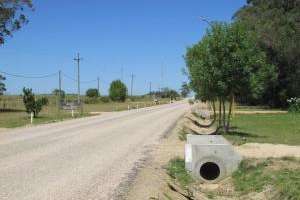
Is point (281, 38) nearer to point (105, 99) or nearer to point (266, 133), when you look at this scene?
point (266, 133)

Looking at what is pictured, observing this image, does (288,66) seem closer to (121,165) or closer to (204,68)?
(204,68)

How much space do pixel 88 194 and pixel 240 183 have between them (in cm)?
448

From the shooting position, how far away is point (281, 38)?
202 feet

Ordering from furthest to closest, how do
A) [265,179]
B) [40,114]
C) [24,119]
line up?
[40,114]
[24,119]
[265,179]

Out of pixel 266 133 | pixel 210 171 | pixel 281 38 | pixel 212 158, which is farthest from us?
pixel 281 38

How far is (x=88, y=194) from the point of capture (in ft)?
35.3

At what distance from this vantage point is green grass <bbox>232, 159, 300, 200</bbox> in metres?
11.5

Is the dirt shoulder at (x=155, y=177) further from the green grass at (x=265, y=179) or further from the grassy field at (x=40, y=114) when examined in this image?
the grassy field at (x=40, y=114)

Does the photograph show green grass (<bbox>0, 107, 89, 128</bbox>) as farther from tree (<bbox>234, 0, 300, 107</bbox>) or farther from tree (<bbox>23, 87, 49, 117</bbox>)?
Answer: tree (<bbox>234, 0, 300, 107</bbox>)

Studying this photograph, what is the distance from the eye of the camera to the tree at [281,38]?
61.6 metres

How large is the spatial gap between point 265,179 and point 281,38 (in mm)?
50120

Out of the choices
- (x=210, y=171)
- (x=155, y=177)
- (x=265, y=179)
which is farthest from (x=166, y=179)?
(x=210, y=171)

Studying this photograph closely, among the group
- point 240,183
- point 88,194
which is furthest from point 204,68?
point 88,194

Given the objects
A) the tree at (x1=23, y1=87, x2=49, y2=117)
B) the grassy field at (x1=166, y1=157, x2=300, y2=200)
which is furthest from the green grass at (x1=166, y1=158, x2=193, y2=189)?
the tree at (x1=23, y1=87, x2=49, y2=117)
